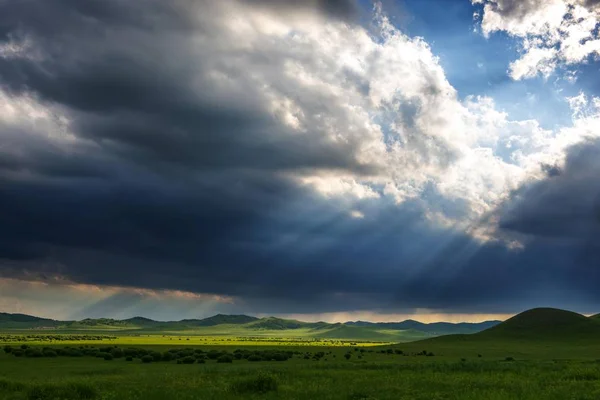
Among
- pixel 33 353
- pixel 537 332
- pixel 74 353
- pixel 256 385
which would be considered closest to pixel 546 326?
pixel 537 332

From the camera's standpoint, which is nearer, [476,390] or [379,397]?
[379,397]

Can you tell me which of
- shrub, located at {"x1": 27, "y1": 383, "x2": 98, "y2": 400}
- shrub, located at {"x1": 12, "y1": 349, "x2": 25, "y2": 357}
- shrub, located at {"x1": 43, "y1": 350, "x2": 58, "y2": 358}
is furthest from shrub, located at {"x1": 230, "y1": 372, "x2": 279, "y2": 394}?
shrub, located at {"x1": 12, "y1": 349, "x2": 25, "y2": 357}

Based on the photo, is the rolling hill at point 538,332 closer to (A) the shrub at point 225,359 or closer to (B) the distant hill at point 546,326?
(B) the distant hill at point 546,326

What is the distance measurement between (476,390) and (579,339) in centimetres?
14330

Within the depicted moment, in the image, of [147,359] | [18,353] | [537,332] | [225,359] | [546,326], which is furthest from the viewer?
[546,326]

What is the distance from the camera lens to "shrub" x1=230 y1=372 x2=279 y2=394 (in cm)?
3238

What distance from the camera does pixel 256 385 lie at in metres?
32.9

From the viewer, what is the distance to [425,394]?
99.5 ft

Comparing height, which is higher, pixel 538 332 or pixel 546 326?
pixel 546 326

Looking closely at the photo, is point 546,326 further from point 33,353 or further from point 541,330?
point 33,353

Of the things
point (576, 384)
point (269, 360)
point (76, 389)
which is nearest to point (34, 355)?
point (269, 360)

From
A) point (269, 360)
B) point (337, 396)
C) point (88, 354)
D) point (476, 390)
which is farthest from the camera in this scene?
point (88, 354)

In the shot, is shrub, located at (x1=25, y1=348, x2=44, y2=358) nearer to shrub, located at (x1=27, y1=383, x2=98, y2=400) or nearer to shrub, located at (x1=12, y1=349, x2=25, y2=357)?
shrub, located at (x1=12, y1=349, x2=25, y2=357)

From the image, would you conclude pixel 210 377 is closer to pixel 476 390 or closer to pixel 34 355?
pixel 476 390
